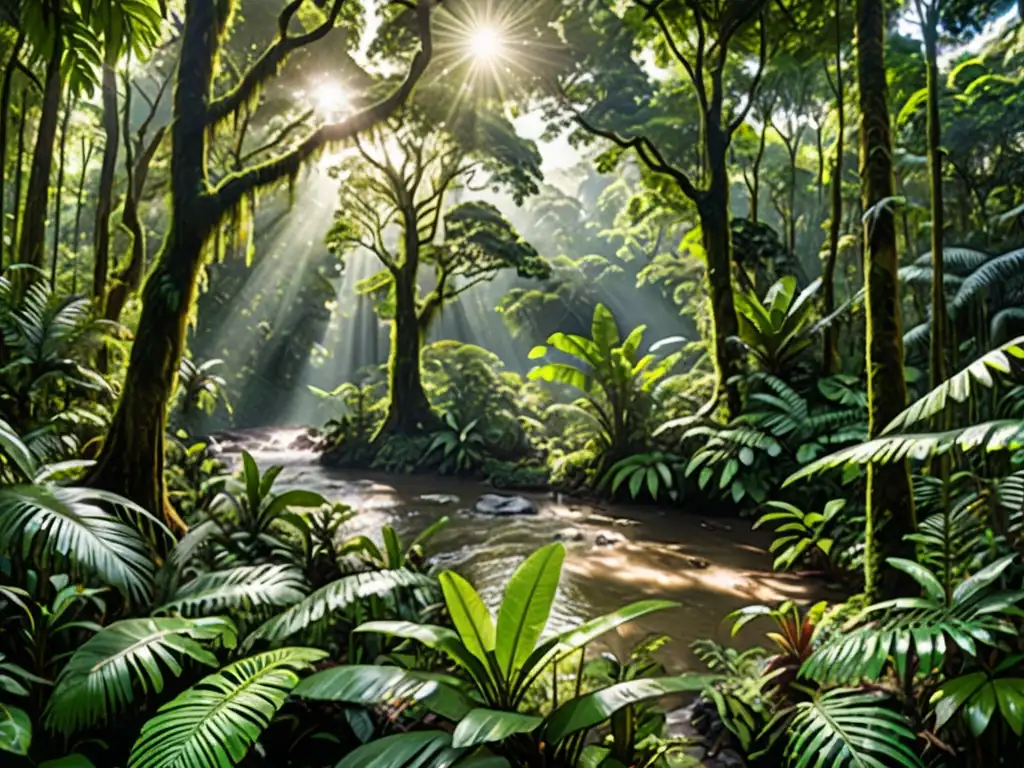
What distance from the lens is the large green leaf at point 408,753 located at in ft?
6.55

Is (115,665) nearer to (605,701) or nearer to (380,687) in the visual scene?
(380,687)

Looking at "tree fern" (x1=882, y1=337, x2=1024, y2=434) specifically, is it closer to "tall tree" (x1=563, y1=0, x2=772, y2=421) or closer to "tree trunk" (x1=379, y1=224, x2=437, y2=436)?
"tall tree" (x1=563, y1=0, x2=772, y2=421)

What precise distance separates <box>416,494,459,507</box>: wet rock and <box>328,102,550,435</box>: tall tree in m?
4.16

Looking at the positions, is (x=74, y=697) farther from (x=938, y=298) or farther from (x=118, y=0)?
(x=938, y=298)

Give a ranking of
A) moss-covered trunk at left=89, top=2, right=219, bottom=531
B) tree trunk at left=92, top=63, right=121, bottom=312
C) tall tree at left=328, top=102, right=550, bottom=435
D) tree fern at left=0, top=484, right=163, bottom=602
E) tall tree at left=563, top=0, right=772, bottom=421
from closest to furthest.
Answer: tree fern at left=0, top=484, right=163, bottom=602
moss-covered trunk at left=89, top=2, right=219, bottom=531
tree trunk at left=92, top=63, right=121, bottom=312
tall tree at left=563, top=0, right=772, bottom=421
tall tree at left=328, top=102, right=550, bottom=435

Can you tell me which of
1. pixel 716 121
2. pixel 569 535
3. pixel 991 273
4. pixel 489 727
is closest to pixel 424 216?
pixel 716 121

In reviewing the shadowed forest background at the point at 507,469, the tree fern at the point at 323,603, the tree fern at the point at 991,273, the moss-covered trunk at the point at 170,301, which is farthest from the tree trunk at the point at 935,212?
the moss-covered trunk at the point at 170,301

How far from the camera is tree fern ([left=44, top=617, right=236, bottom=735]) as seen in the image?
211 cm

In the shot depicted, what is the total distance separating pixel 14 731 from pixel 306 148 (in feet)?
14.5

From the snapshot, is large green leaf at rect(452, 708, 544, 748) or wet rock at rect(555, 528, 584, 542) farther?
wet rock at rect(555, 528, 584, 542)

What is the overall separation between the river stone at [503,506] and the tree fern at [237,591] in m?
4.95

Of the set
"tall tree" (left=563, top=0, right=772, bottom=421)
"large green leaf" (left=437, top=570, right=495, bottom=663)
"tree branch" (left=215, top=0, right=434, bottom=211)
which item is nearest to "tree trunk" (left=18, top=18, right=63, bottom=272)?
"tree branch" (left=215, top=0, right=434, bottom=211)

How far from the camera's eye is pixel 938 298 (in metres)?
3.07

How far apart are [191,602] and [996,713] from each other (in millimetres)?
3312
